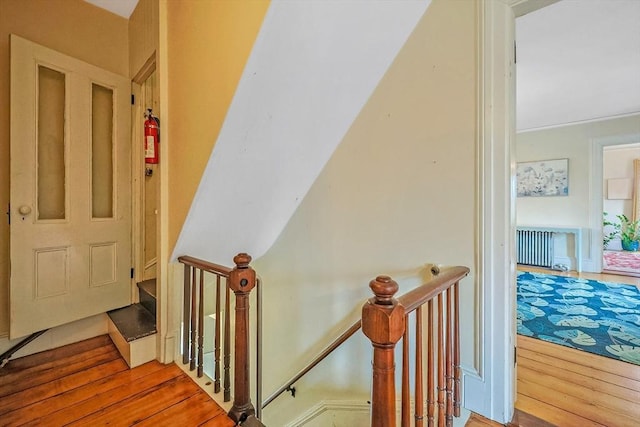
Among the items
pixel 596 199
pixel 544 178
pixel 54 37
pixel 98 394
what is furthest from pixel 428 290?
pixel 544 178

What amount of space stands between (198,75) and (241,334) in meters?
1.39

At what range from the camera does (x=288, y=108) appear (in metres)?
1.40

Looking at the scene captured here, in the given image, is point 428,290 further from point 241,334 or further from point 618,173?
point 618,173

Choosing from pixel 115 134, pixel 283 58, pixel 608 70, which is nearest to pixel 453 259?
pixel 283 58

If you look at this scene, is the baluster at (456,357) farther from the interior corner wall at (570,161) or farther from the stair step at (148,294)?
the interior corner wall at (570,161)

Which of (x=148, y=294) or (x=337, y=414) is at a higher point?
(x=148, y=294)

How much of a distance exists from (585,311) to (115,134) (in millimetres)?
4703

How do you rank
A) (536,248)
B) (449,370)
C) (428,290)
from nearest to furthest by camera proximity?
1. (428,290)
2. (449,370)
3. (536,248)

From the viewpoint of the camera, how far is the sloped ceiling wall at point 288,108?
1169 millimetres

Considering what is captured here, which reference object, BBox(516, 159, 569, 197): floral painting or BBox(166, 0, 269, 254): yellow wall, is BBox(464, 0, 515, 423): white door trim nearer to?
BBox(166, 0, 269, 254): yellow wall

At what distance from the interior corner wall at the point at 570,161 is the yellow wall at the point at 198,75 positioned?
5.64 meters

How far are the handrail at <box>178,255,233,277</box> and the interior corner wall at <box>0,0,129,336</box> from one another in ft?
4.22

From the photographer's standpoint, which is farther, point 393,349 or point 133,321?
point 133,321

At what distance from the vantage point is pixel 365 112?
5.76ft
